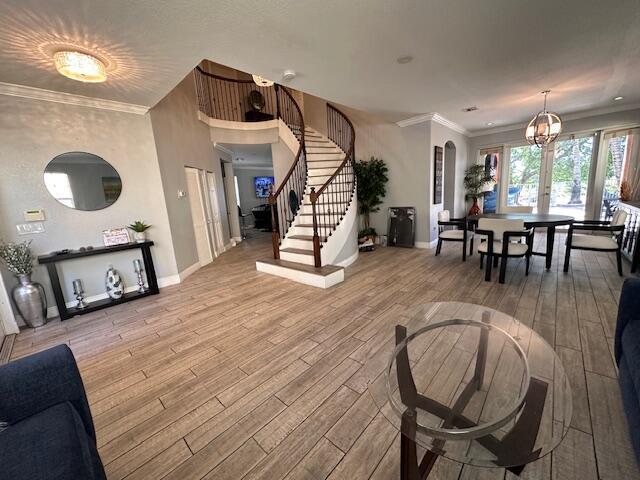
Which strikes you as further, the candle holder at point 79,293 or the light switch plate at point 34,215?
the candle holder at point 79,293

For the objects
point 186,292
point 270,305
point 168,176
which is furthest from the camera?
point 168,176

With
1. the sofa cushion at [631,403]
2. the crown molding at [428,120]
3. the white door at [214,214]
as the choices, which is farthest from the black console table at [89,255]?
the crown molding at [428,120]

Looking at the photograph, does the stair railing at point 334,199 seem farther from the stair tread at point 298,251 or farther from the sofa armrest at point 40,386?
the sofa armrest at point 40,386

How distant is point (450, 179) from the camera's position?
6832mm

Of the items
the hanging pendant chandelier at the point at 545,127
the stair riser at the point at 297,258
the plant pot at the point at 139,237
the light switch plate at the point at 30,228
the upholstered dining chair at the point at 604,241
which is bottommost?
the stair riser at the point at 297,258

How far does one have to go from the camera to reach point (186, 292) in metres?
3.91

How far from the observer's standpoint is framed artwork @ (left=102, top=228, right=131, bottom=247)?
143 inches

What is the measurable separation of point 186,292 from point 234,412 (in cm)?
270

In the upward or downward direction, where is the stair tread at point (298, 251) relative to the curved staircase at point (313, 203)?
downward

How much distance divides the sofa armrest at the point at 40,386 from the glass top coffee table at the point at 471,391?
141cm

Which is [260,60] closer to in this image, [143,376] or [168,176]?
[168,176]

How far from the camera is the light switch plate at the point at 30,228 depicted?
3131 millimetres

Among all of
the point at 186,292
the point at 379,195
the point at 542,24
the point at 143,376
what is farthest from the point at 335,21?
the point at 379,195

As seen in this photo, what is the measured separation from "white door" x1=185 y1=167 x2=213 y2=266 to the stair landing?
5.65 feet
